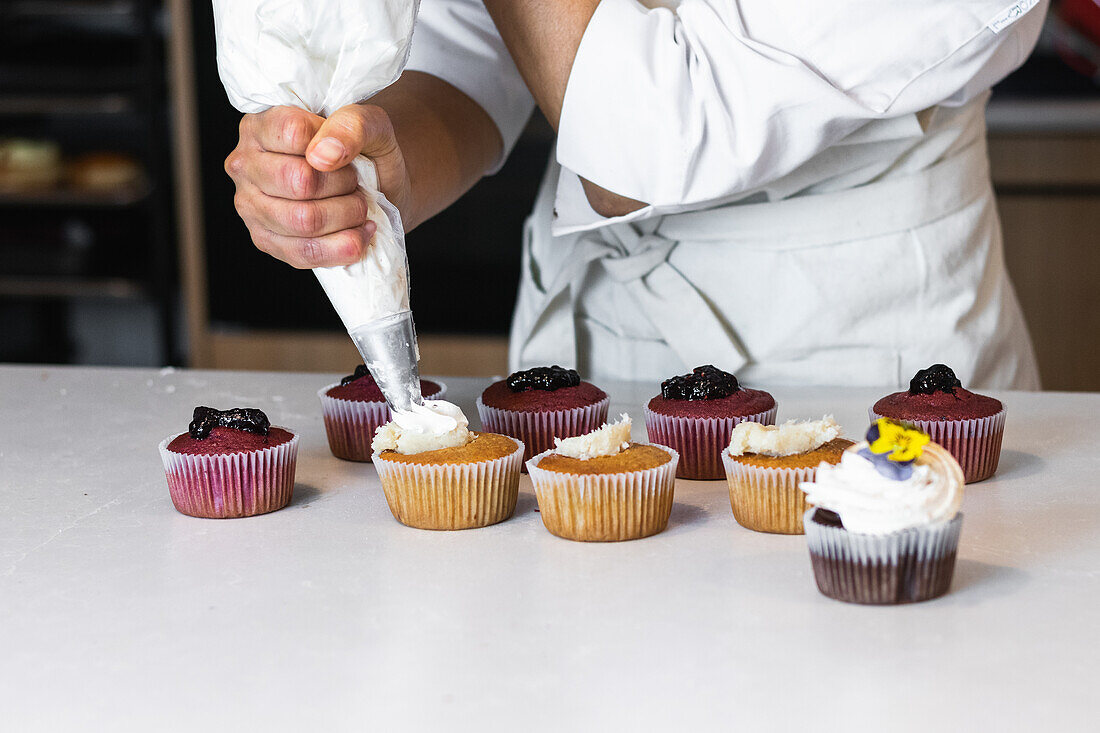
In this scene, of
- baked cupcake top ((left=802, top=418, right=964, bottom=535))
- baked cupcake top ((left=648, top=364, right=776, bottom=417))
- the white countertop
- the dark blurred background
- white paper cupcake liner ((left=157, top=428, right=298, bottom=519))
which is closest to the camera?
the white countertop

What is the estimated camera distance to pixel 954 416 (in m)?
1.13

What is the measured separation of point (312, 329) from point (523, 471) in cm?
248

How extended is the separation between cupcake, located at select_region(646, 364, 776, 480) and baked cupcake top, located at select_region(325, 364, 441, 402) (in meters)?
0.24

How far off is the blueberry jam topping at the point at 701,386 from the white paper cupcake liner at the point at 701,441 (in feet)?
0.10

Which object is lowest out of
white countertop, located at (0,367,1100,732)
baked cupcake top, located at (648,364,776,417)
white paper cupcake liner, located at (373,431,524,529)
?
white countertop, located at (0,367,1100,732)

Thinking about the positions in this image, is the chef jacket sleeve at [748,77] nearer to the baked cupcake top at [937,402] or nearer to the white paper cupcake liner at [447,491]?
the baked cupcake top at [937,402]

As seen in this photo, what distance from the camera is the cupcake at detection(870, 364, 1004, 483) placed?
1.12 meters

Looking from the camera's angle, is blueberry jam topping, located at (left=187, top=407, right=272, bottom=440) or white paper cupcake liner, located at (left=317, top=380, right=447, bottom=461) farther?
white paper cupcake liner, located at (left=317, top=380, right=447, bottom=461)

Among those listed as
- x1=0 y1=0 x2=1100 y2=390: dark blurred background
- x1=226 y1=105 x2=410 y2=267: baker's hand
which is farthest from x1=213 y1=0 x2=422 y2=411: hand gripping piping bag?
x1=0 y1=0 x2=1100 y2=390: dark blurred background

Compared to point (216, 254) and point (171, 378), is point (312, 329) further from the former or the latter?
point (171, 378)

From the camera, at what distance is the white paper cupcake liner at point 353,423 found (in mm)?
1231

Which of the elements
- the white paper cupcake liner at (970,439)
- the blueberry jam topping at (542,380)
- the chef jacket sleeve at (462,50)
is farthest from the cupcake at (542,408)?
the chef jacket sleeve at (462,50)

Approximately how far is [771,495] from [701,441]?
6.8 inches

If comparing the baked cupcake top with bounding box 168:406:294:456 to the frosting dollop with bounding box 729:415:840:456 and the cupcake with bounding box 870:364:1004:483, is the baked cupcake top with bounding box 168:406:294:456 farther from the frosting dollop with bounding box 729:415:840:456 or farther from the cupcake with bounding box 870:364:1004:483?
the cupcake with bounding box 870:364:1004:483
